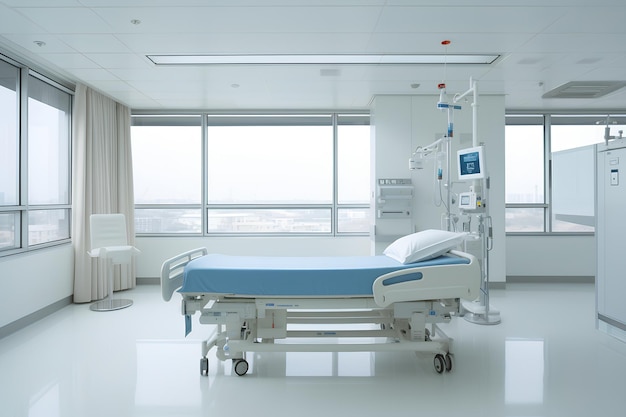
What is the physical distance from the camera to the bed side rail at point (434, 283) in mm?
2602

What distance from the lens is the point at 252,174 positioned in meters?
5.96

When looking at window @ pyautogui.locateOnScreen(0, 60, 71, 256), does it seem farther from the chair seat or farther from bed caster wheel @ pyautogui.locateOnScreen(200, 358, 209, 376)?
bed caster wheel @ pyautogui.locateOnScreen(200, 358, 209, 376)

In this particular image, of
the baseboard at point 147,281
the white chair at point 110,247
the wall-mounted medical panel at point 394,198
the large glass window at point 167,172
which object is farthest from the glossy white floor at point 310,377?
the large glass window at point 167,172

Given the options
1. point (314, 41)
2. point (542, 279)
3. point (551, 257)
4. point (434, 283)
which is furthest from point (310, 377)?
point (551, 257)

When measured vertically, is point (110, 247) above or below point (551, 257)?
above

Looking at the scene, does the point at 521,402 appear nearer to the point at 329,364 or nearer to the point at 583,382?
the point at 583,382

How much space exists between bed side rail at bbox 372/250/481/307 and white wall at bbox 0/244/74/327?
337 cm

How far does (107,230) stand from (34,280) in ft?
2.99

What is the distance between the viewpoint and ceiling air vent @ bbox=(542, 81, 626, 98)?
15.1 ft

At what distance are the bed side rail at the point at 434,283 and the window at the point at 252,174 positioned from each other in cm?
330

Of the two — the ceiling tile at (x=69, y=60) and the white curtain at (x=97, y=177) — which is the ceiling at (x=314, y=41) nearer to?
the ceiling tile at (x=69, y=60)

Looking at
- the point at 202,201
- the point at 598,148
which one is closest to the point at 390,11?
the point at 598,148

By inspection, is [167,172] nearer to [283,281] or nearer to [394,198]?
[394,198]

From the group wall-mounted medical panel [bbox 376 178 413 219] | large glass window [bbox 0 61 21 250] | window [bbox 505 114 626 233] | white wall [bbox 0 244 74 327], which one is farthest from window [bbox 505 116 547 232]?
large glass window [bbox 0 61 21 250]
